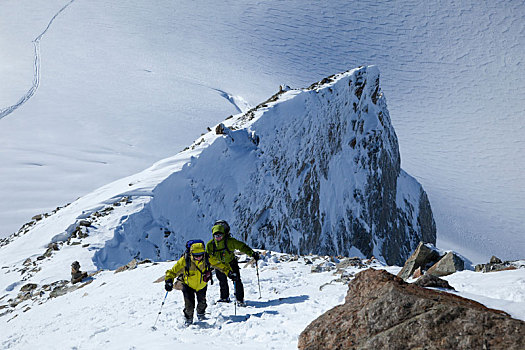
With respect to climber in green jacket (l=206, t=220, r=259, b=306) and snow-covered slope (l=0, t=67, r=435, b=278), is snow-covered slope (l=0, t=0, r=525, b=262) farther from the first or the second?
climber in green jacket (l=206, t=220, r=259, b=306)

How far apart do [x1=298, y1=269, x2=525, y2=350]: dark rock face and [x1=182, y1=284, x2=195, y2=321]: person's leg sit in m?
3.01

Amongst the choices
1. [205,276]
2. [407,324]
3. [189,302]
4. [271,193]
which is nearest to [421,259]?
[205,276]

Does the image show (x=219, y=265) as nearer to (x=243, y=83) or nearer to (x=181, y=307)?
(x=181, y=307)

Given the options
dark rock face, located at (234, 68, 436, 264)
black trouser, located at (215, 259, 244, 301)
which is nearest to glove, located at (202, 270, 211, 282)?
black trouser, located at (215, 259, 244, 301)

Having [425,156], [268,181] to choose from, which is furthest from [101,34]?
[268,181]

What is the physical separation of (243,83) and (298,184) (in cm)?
4518

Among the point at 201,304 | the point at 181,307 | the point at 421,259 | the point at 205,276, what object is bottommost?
the point at 181,307

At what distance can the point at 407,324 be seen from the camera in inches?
178

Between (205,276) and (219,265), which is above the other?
(219,265)

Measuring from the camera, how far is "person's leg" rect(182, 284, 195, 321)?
809 cm

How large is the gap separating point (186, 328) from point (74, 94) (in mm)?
46865

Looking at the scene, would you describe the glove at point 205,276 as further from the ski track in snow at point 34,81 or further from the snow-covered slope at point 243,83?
the ski track in snow at point 34,81

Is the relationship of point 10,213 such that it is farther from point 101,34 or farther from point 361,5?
point 361,5

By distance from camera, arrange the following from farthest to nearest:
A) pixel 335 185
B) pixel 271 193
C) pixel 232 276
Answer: pixel 335 185, pixel 271 193, pixel 232 276
